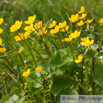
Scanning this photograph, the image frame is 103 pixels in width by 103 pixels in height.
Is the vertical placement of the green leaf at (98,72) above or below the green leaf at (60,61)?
below

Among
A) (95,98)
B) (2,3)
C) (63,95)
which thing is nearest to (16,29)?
(63,95)

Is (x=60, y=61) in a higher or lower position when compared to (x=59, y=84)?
higher

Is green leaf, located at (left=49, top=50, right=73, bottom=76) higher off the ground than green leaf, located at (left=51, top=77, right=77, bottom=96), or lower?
higher

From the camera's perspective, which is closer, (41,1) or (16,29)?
(16,29)

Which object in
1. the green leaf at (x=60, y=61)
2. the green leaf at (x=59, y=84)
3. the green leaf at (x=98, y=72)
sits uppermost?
the green leaf at (x=60, y=61)

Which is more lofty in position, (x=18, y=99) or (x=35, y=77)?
(x=35, y=77)

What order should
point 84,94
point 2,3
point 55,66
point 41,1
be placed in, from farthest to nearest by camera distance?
point 2,3 < point 41,1 < point 84,94 < point 55,66

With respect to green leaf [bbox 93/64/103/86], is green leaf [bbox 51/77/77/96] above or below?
below

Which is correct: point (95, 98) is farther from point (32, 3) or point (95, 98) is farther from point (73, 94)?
point (32, 3)

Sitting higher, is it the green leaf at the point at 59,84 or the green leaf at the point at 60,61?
the green leaf at the point at 60,61

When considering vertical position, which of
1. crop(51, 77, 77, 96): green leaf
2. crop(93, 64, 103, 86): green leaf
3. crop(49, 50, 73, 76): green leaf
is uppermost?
crop(49, 50, 73, 76): green leaf

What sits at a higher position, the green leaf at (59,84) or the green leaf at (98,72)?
the green leaf at (98,72)
